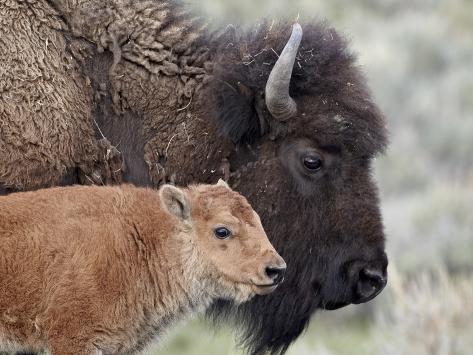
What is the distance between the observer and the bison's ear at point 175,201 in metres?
6.38

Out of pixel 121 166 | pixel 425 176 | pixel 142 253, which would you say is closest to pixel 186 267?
pixel 142 253

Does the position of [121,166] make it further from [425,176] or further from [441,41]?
[441,41]

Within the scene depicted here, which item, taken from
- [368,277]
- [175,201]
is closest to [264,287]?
[175,201]

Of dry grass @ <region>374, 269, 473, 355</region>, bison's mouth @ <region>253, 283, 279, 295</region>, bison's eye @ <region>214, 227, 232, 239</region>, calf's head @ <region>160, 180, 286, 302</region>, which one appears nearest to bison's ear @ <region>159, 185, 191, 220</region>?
calf's head @ <region>160, 180, 286, 302</region>

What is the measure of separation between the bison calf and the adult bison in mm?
969

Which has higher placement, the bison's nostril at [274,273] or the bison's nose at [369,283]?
the bison's nose at [369,283]

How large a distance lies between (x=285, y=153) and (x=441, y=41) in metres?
24.9

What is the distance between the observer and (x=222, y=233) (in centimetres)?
638

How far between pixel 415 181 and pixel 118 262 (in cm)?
1852

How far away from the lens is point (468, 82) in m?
29.1

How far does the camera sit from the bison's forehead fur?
753 centimetres

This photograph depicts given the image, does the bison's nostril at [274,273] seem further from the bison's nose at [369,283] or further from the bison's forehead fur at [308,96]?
the bison's forehead fur at [308,96]

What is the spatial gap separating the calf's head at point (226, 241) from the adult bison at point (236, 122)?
3.49ft

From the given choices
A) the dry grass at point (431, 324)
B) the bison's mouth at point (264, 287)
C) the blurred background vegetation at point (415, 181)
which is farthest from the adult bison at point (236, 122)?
the dry grass at point (431, 324)
